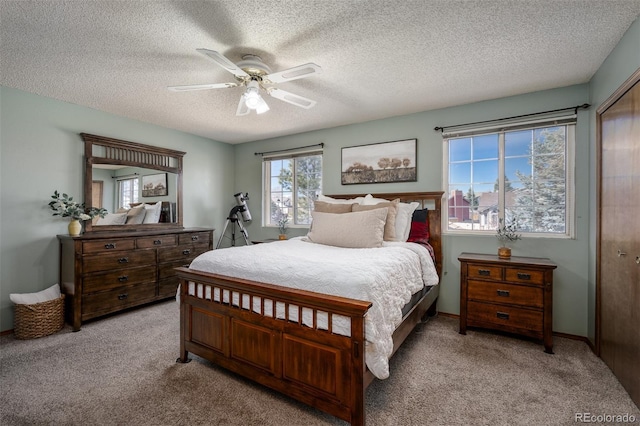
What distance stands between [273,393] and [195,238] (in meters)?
2.85

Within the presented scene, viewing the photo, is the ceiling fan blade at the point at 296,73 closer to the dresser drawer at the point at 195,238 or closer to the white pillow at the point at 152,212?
the dresser drawer at the point at 195,238

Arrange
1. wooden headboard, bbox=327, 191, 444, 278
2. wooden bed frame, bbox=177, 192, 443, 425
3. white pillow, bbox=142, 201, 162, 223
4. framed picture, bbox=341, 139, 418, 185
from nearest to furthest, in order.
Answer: wooden bed frame, bbox=177, 192, 443, 425
wooden headboard, bbox=327, 191, 444, 278
framed picture, bbox=341, 139, 418, 185
white pillow, bbox=142, 201, 162, 223

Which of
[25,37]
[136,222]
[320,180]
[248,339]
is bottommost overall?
[248,339]

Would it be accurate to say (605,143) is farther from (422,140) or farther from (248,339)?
(248,339)

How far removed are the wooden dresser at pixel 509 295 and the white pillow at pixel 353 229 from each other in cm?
91

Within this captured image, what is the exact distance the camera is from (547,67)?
2471 mm

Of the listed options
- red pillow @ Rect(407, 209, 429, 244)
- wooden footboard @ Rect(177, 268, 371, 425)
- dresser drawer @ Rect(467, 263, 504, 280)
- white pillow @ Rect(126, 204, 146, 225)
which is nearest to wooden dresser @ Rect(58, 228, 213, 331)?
white pillow @ Rect(126, 204, 146, 225)

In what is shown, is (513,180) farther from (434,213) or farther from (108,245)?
(108,245)

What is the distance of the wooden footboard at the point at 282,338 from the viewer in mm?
1508

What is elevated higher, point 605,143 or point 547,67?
point 547,67

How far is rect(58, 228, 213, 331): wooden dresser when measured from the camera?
9.82 feet

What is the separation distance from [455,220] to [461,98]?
138 cm

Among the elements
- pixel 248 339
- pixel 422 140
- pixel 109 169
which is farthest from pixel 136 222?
pixel 422 140

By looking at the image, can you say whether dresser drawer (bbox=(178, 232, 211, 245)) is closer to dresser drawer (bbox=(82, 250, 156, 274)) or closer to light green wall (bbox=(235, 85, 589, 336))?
dresser drawer (bbox=(82, 250, 156, 274))
